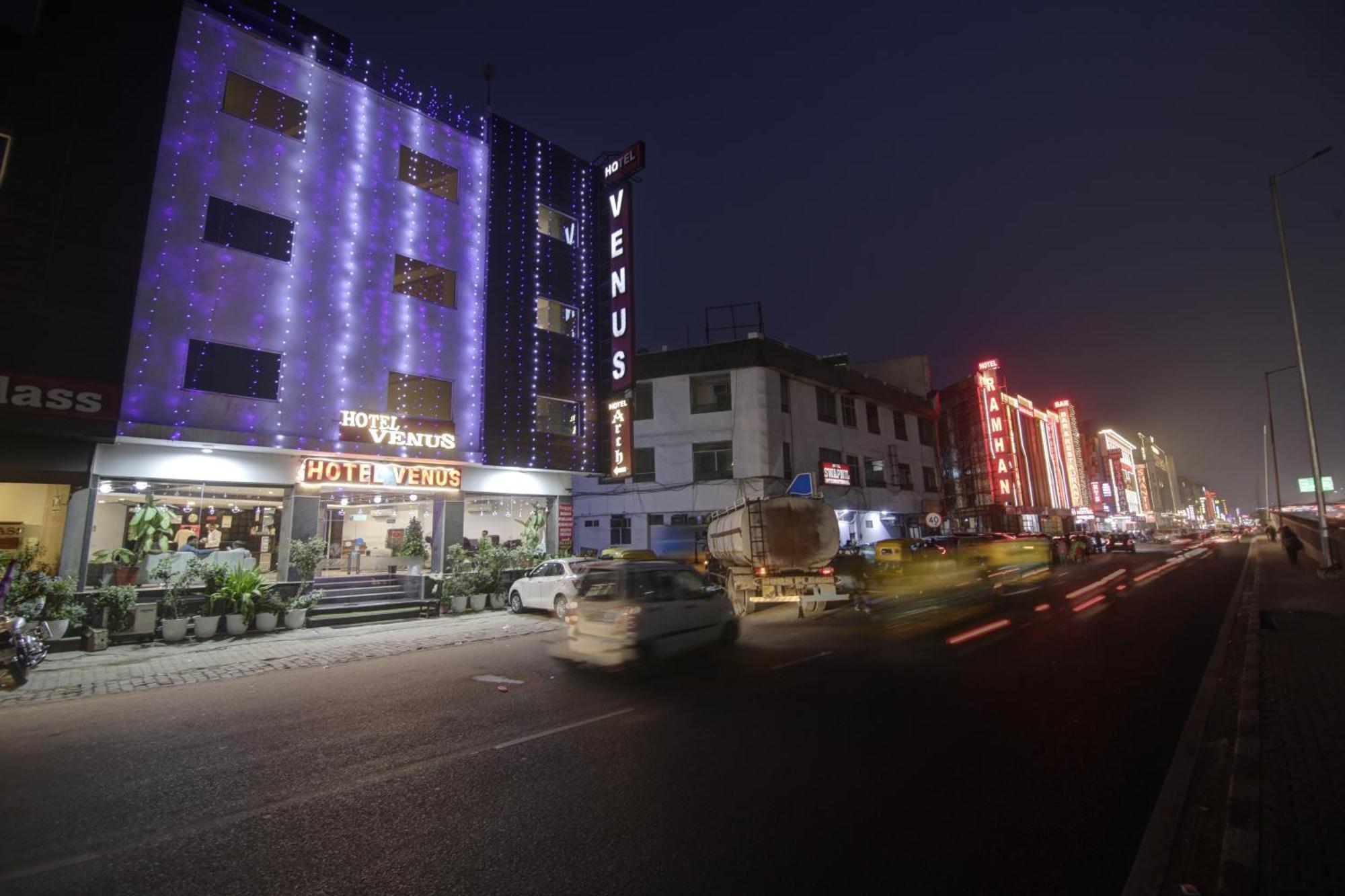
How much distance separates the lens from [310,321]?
58.3 feet

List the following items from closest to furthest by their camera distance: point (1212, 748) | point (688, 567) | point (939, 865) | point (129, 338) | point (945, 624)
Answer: point (939, 865) < point (1212, 748) < point (688, 567) < point (945, 624) < point (129, 338)

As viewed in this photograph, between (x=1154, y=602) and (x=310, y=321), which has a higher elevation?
(x=310, y=321)

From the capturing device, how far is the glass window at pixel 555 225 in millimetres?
24406

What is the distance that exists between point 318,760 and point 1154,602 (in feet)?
66.7

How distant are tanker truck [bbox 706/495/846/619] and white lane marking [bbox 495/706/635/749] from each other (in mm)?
8016

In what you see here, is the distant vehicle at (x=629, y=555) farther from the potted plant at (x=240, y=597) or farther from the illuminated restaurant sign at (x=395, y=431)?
the potted plant at (x=240, y=597)

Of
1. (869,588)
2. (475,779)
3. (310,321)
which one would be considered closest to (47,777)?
(475,779)

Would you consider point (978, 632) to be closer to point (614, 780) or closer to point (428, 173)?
point (614, 780)

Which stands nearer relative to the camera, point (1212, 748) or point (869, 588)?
point (1212, 748)

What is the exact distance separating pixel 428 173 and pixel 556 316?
690 centimetres

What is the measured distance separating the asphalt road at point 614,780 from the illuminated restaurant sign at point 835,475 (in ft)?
72.1

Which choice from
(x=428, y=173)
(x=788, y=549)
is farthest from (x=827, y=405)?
(x=428, y=173)

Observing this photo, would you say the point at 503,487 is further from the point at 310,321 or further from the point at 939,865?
the point at 939,865

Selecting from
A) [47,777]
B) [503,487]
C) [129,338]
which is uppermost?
[129,338]
